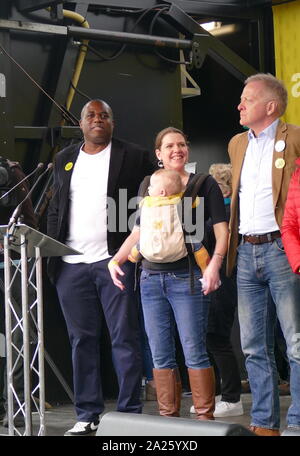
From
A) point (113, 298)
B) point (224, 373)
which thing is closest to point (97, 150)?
point (113, 298)

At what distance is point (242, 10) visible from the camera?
8.04 meters

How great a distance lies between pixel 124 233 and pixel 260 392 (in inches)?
50.0

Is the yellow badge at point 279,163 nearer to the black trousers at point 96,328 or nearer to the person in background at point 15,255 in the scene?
the black trousers at point 96,328

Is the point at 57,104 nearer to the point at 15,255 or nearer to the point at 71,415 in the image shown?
the point at 15,255

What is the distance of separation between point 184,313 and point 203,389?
0.41m

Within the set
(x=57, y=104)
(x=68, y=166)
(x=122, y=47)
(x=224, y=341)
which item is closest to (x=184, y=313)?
(x=68, y=166)

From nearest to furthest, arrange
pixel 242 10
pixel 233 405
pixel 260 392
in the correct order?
pixel 260 392, pixel 233 405, pixel 242 10

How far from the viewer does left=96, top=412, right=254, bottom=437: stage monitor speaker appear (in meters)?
2.64

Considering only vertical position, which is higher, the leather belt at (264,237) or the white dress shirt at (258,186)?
the white dress shirt at (258,186)

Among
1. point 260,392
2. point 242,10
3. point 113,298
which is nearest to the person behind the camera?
point 260,392

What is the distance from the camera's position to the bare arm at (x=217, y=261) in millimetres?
4582

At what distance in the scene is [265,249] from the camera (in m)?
4.45

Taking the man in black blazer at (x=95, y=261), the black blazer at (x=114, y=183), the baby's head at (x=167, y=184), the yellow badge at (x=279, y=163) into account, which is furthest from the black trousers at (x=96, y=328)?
the yellow badge at (x=279, y=163)
